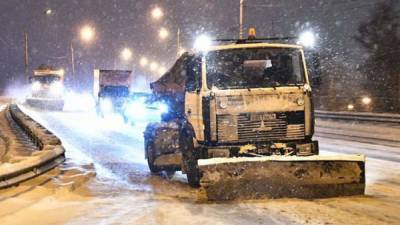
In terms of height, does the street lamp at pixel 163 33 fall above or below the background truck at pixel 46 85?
above

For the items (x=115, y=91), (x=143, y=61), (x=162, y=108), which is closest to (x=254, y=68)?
(x=162, y=108)

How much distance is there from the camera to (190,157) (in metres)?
9.05

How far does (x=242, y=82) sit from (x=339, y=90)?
33.1 meters

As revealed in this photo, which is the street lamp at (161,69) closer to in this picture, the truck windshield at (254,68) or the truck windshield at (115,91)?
the truck windshield at (115,91)

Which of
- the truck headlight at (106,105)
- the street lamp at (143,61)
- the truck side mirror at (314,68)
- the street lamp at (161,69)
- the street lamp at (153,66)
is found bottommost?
the truck headlight at (106,105)

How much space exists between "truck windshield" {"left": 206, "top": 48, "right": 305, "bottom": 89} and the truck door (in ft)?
0.73

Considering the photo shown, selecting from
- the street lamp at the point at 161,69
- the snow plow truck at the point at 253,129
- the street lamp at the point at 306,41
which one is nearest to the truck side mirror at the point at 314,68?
the snow plow truck at the point at 253,129

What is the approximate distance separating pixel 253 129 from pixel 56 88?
36905mm

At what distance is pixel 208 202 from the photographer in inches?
297

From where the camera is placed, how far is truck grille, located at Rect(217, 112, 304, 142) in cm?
848

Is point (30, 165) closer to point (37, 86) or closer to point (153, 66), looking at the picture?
point (37, 86)

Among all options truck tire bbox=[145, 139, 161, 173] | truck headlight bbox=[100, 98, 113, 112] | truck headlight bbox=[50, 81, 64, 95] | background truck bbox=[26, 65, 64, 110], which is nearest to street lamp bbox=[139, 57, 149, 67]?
background truck bbox=[26, 65, 64, 110]

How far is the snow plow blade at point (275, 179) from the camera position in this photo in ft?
25.2

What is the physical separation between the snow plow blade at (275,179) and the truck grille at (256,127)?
0.83 meters
